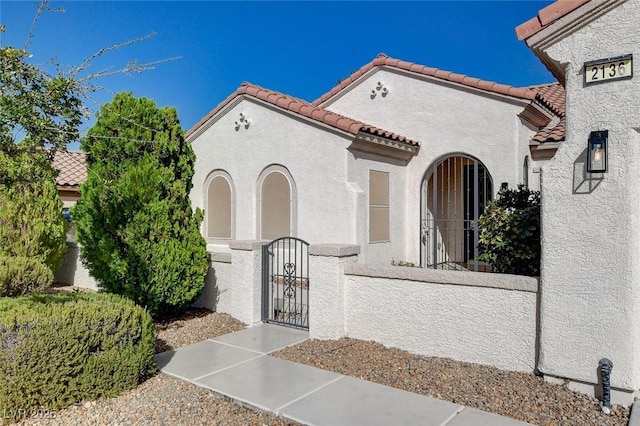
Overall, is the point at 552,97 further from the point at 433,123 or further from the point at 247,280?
the point at 247,280

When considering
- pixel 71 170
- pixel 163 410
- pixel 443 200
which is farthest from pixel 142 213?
pixel 71 170

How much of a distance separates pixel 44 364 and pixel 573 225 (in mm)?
6254

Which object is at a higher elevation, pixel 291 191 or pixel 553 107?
pixel 553 107

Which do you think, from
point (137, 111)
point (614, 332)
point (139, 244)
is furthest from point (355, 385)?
point (137, 111)

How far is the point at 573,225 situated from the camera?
5172 millimetres

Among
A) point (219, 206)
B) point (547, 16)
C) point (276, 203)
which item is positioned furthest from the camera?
point (219, 206)

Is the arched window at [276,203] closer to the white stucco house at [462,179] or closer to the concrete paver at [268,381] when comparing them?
the white stucco house at [462,179]

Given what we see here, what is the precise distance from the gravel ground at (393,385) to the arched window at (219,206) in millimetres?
6646

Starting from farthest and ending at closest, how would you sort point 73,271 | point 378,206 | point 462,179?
point 73,271 < point 462,179 < point 378,206

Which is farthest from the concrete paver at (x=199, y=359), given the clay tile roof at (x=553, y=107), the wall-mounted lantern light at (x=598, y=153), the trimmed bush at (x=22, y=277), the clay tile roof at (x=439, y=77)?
the clay tile roof at (x=439, y=77)

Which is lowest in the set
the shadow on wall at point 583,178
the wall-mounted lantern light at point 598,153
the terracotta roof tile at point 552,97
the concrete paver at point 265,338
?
the concrete paver at point 265,338

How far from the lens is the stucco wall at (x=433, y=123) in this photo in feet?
33.9

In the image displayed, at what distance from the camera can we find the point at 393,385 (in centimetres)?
549

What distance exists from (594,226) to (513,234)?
1.19m
